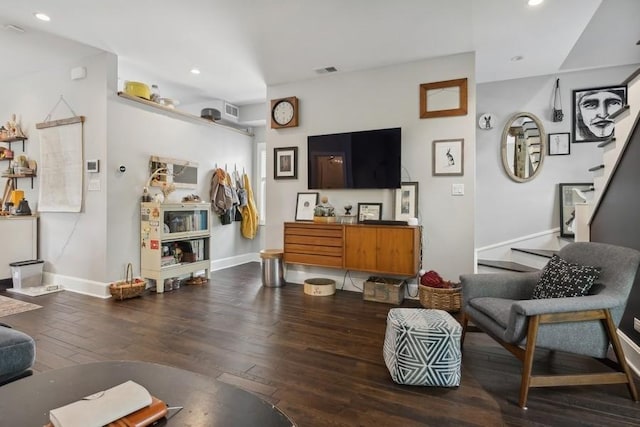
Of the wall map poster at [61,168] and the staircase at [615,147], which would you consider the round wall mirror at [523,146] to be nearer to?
the staircase at [615,147]

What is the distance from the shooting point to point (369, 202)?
4.04 metres

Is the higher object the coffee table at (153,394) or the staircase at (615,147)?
the staircase at (615,147)

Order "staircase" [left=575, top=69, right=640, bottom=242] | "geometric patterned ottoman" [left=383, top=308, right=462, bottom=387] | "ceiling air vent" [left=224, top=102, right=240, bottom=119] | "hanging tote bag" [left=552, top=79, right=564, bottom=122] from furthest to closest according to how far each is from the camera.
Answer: "ceiling air vent" [left=224, top=102, right=240, bottom=119], "hanging tote bag" [left=552, top=79, right=564, bottom=122], "staircase" [left=575, top=69, right=640, bottom=242], "geometric patterned ottoman" [left=383, top=308, right=462, bottom=387]

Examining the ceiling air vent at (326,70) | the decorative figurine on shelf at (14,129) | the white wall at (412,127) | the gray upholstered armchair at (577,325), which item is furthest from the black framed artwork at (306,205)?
the decorative figurine on shelf at (14,129)

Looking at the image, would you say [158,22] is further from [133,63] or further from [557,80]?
[557,80]

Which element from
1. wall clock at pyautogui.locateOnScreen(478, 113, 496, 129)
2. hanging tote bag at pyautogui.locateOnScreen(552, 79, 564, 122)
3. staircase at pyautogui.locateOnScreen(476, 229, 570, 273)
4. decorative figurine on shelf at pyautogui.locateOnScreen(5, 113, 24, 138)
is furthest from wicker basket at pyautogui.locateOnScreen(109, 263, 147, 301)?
hanging tote bag at pyautogui.locateOnScreen(552, 79, 564, 122)

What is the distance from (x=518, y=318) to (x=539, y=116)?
3619 millimetres

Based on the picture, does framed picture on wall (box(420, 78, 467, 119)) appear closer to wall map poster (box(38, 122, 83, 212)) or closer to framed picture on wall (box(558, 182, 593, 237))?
framed picture on wall (box(558, 182, 593, 237))

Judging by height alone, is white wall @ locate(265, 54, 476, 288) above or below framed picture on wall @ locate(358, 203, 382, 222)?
above

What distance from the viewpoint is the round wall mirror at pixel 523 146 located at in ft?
14.1

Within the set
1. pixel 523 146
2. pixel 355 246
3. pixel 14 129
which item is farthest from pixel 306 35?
pixel 14 129

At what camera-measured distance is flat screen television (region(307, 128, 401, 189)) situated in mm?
3789

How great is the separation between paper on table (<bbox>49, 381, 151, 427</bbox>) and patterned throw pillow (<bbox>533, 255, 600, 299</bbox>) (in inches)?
90.1

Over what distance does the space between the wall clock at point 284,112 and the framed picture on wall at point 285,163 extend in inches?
13.1
